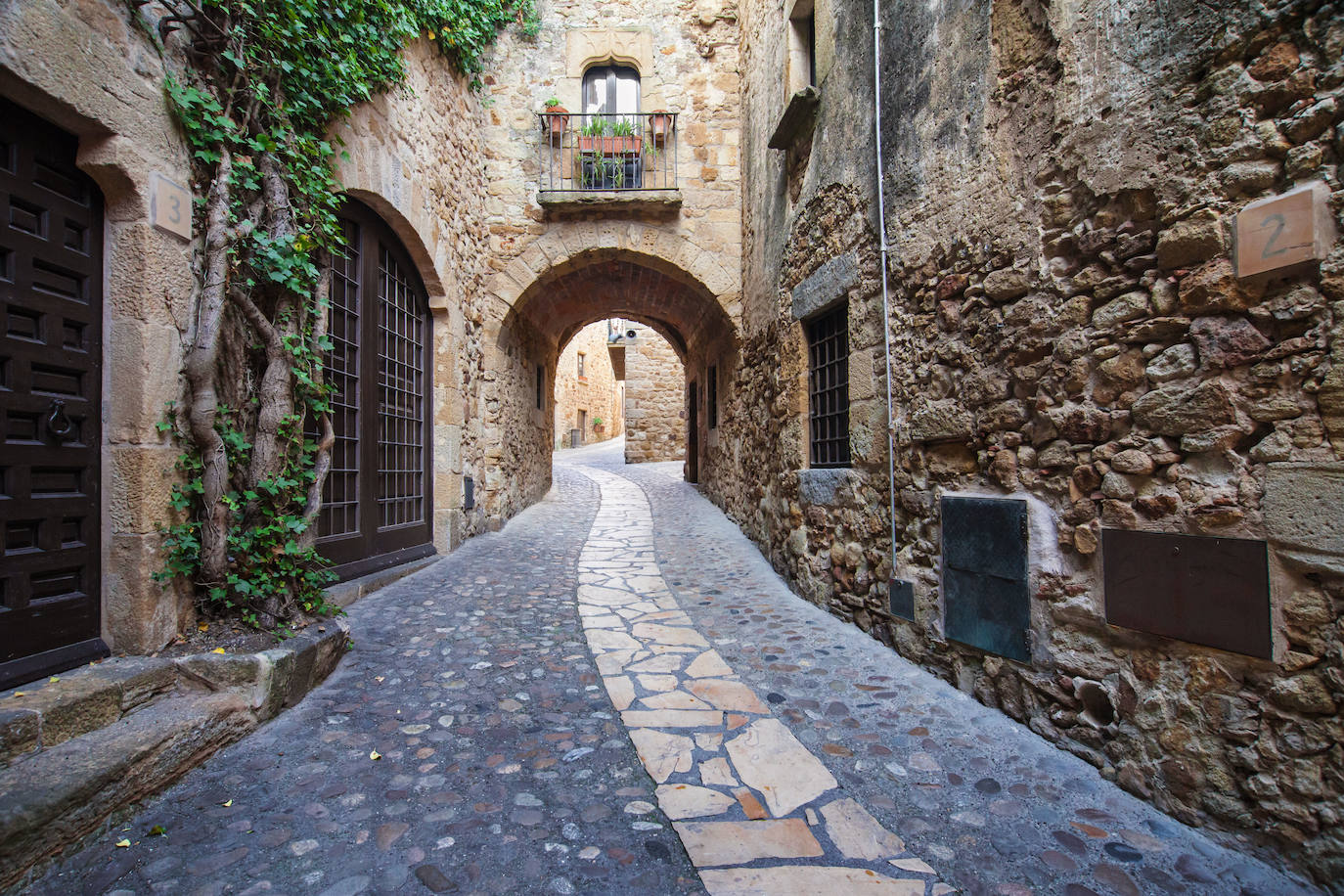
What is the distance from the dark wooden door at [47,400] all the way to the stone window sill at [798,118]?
403cm

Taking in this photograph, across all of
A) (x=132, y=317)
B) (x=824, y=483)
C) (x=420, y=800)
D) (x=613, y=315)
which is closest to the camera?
(x=420, y=800)

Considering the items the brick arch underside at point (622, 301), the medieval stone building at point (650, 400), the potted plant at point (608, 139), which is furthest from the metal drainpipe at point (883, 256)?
the medieval stone building at point (650, 400)

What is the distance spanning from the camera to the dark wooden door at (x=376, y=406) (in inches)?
162

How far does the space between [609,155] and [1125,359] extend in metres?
6.21

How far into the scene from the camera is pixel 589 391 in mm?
28234

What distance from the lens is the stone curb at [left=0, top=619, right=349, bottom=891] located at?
1579 mm

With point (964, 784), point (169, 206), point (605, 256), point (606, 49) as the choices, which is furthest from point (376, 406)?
point (606, 49)

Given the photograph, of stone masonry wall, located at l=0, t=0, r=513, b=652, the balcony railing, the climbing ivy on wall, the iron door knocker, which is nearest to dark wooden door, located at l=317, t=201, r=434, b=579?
the climbing ivy on wall

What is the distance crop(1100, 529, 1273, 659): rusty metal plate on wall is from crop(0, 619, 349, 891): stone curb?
3171 millimetres

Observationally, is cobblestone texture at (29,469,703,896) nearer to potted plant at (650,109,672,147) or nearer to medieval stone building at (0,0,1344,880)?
medieval stone building at (0,0,1344,880)

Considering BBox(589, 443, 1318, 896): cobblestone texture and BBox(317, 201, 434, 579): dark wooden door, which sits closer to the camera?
BBox(589, 443, 1318, 896): cobblestone texture

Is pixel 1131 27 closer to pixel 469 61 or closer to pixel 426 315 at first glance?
pixel 426 315

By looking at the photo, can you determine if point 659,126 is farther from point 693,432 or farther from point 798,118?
point 693,432

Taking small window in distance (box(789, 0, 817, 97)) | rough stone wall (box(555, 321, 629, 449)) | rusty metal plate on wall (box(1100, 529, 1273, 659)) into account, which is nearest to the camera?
rusty metal plate on wall (box(1100, 529, 1273, 659))
